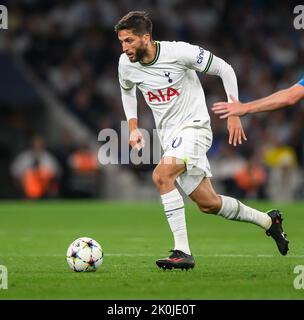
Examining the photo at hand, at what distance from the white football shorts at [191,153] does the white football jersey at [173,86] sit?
0.34 ft

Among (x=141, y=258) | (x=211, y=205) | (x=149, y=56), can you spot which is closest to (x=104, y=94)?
(x=141, y=258)

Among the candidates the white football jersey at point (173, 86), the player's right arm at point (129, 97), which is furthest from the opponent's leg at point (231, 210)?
the player's right arm at point (129, 97)

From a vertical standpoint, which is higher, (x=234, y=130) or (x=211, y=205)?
(x=234, y=130)

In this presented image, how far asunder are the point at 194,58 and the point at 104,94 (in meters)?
15.4

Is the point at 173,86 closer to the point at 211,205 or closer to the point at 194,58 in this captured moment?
the point at 194,58

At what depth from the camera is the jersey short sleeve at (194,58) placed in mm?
9477

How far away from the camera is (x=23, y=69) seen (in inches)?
965

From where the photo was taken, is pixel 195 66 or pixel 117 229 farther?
pixel 117 229

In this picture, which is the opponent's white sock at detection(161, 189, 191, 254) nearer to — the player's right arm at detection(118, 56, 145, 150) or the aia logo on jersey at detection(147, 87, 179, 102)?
the player's right arm at detection(118, 56, 145, 150)

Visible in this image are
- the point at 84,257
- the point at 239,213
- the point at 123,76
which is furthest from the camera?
the point at 123,76

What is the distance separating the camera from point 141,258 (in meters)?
10.3

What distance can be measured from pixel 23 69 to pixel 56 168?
2898mm
